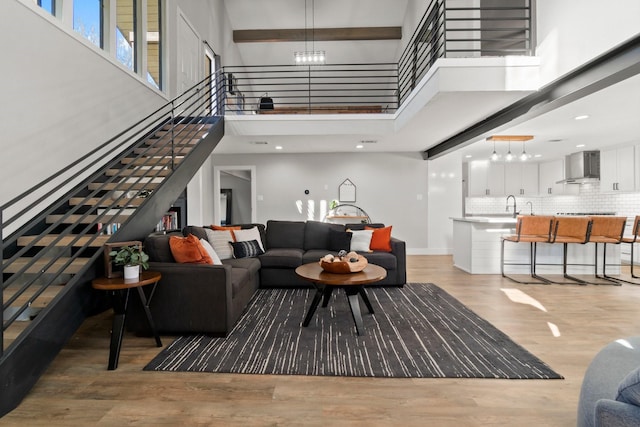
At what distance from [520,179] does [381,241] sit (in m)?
6.45

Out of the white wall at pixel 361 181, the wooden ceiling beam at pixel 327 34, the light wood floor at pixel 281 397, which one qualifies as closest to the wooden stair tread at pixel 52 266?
the light wood floor at pixel 281 397

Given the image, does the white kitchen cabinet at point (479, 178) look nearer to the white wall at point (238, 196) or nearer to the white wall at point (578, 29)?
the white wall at point (578, 29)

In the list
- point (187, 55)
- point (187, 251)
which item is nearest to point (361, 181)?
point (187, 55)

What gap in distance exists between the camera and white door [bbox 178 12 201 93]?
19.0 ft

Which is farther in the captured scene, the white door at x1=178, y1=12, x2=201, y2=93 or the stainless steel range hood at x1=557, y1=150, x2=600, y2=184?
the stainless steel range hood at x1=557, y1=150, x2=600, y2=184

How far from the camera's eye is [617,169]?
6.71 m

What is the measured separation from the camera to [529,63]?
3.51 meters

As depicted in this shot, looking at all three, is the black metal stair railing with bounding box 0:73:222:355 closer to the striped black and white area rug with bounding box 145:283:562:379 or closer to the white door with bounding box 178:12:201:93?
the striped black and white area rug with bounding box 145:283:562:379

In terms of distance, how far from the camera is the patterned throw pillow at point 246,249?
4141 mm

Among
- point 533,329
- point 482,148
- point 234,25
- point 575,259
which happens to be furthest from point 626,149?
point 234,25

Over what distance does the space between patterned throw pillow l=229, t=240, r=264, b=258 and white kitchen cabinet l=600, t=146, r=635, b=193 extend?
24.7ft

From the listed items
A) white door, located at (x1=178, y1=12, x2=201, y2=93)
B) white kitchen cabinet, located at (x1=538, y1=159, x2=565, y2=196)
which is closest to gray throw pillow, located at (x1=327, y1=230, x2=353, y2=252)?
white door, located at (x1=178, y1=12, x2=201, y2=93)

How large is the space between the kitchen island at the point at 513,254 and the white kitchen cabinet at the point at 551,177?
3.63m

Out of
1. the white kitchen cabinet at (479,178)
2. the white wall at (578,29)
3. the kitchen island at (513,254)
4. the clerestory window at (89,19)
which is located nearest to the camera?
the white wall at (578,29)
